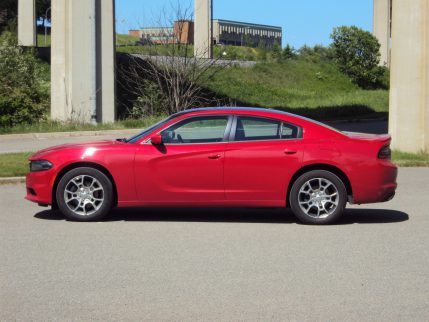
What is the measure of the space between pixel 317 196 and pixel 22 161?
841cm

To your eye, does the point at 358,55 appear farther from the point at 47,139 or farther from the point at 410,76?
the point at 410,76

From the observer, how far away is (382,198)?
10.1m

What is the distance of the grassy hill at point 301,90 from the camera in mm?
42344

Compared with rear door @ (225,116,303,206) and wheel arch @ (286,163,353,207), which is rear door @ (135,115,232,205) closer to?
rear door @ (225,116,303,206)

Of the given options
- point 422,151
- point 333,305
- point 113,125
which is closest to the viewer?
point 333,305

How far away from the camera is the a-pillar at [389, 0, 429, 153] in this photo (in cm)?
1938

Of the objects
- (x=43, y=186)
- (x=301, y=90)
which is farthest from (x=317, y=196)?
(x=301, y=90)

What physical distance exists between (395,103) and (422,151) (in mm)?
1380

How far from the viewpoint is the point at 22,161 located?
16.5 m

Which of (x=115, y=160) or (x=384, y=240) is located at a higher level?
(x=115, y=160)

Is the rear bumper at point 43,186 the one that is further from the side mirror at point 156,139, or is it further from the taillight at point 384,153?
the taillight at point 384,153

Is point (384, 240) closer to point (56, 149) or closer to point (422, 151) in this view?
point (56, 149)

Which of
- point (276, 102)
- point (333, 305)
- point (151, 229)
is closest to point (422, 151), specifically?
point (151, 229)

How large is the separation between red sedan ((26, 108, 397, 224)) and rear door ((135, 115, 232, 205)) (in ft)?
0.04
